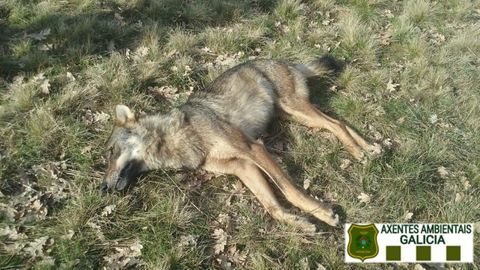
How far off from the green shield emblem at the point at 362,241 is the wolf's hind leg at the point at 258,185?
449 mm

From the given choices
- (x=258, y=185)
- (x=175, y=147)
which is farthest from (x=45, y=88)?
(x=258, y=185)

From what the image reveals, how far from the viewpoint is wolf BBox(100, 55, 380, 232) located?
A: 4836 millimetres

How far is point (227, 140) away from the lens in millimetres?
5090

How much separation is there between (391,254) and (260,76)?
10.4 feet

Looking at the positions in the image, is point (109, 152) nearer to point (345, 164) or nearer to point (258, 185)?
point (258, 185)

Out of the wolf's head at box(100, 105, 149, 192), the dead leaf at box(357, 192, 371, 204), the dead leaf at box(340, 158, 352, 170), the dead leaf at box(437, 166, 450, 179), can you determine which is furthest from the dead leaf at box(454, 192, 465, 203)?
the wolf's head at box(100, 105, 149, 192)

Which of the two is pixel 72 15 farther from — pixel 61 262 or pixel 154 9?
pixel 61 262

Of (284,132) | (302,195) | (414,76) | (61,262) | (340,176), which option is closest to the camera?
(61,262)

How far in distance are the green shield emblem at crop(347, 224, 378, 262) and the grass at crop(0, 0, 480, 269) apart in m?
0.15

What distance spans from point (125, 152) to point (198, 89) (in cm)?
211

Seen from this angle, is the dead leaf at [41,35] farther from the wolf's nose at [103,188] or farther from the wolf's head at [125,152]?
the wolf's nose at [103,188]

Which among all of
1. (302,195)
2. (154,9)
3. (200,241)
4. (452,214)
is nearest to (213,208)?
(200,241)

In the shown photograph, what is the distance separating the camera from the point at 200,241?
4469 millimetres

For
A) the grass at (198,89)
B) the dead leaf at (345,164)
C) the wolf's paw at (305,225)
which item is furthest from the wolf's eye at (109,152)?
the dead leaf at (345,164)
